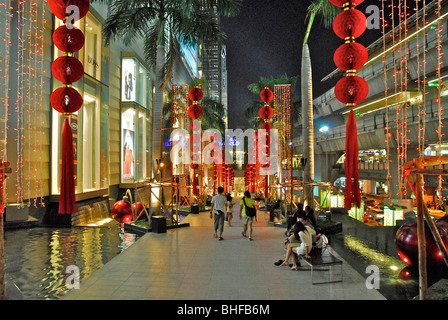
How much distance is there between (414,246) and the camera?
627 centimetres

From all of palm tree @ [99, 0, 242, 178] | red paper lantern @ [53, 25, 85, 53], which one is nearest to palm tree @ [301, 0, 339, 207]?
palm tree @ [99, 0, 242, 178]

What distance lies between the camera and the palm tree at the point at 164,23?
12.5 m

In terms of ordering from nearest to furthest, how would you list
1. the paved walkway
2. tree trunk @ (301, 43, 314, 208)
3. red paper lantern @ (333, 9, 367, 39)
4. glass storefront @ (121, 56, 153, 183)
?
the paved walkway
red paper lantern @ (333, 9, 367, 39)
tree trunk @ (301, 43, 314, 208)
glass storefront @ (121, 56, 153, 183)

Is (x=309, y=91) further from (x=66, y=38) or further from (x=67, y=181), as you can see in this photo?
(x=67, y=181)

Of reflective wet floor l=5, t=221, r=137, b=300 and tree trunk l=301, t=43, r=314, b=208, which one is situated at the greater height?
tree trunk l=301, t=43, r=314, b=208

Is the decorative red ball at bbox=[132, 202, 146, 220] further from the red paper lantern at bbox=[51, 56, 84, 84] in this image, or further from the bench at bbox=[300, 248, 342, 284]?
the bench at bbox=[300, 248, 342, 284]

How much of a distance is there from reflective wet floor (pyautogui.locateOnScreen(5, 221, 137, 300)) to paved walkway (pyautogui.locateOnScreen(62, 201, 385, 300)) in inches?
20.7

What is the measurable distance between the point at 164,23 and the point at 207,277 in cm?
1064

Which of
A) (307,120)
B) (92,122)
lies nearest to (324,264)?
(307,120)

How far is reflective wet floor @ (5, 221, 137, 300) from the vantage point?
5793 millimetres

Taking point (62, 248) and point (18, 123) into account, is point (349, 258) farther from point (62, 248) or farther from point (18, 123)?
point (18, 123)

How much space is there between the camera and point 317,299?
5.05m
